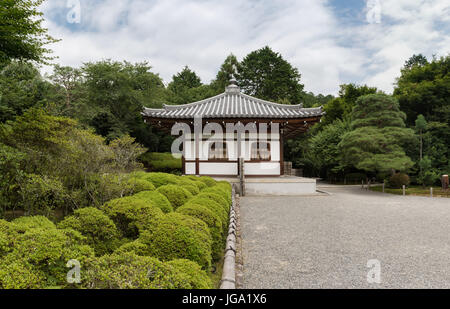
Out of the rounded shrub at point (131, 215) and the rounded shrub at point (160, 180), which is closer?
the rounded shrub at point (131, 215)

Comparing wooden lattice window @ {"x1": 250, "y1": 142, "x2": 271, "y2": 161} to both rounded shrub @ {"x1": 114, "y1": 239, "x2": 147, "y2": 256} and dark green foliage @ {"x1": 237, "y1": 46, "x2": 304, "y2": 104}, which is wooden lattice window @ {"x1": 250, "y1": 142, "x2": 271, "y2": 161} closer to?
rounded shrub @ {"x1": 114, "y1": 239, "x2": 147, "y2": 256}

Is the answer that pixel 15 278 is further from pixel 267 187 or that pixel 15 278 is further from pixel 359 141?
pixel 359 141

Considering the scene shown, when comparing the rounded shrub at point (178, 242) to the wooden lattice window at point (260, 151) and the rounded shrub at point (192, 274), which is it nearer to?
the rounded shrub at point (192, 274)

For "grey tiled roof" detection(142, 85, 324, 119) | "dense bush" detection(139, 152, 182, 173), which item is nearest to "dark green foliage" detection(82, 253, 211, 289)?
"grey tiled roof" detection(142, 85, 324, 119)

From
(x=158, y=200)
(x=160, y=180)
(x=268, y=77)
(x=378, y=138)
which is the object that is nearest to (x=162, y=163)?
(x=160, y=180)

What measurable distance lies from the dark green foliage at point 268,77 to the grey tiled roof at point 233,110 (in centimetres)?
2074

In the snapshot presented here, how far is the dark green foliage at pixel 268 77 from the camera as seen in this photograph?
35156 millimetres

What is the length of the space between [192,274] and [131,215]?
1.62 m

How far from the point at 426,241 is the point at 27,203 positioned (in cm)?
728

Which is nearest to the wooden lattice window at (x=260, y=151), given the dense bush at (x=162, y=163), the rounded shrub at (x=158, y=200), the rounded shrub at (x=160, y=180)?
the rounded shrub at (x=160, y=180)

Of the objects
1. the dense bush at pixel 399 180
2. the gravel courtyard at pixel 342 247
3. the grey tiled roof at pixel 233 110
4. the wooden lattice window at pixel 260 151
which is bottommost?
the gravel courtyard at pixel 342 247

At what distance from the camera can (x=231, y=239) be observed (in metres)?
4.06

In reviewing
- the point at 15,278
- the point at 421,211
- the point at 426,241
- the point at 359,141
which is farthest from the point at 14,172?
the point at 359,141

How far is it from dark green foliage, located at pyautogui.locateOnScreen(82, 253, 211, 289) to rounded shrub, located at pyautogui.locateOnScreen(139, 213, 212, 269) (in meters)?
0.42
